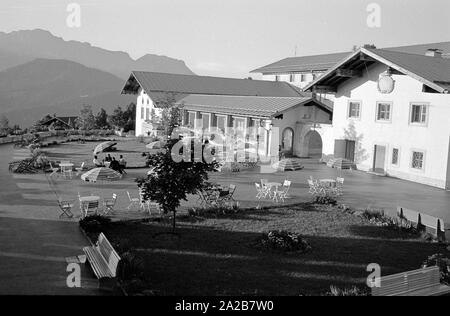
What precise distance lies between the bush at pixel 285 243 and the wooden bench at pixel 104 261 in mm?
4352

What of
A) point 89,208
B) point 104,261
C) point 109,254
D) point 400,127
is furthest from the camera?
point 400,127

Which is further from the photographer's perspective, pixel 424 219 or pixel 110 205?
pixel 110 205

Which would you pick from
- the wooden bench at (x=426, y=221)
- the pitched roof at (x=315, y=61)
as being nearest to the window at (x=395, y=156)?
the wooden bench at (x=426, y=221)

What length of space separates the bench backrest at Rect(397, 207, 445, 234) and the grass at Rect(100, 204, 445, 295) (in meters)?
0.81

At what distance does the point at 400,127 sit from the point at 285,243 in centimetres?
1644

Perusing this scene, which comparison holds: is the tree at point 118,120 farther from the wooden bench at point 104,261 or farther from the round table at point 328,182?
the wooden bench at point 104,261

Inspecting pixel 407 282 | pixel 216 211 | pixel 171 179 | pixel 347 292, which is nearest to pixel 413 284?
pixel 407 282

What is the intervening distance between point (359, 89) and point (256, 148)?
835 centimetres

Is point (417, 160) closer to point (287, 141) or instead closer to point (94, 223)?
point (287, 141)

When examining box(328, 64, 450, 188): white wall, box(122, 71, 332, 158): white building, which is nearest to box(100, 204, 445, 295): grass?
box(328, 64, 450, 188): white wall

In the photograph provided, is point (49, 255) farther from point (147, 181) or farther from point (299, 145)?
point (299, 145)

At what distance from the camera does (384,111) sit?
2781cm
